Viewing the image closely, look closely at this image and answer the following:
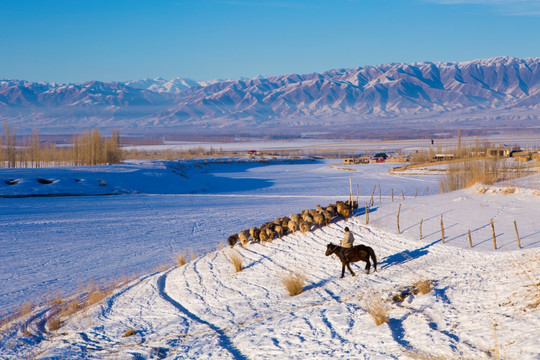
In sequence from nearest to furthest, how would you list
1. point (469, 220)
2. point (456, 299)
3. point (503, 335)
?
point (503, 335) → point (456, 299) → point (469, 220)

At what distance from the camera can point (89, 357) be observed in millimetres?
9094

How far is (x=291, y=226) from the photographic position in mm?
17469

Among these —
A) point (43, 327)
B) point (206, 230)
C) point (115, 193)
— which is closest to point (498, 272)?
point (43, 327)

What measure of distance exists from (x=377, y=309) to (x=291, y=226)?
8307mm

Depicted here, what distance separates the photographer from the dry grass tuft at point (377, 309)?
9023 mm

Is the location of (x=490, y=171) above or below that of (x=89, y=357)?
above

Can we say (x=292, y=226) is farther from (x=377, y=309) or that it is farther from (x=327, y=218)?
(x=377, y=309)

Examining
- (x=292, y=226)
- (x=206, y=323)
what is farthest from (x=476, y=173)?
(x=206, y=323)

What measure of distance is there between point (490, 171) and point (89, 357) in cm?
2497

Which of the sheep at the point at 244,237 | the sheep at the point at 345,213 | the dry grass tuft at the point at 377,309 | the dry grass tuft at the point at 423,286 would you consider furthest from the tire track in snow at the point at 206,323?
the sheep at the point at 345,213

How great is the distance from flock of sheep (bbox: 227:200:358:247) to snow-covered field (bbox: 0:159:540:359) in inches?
13.1

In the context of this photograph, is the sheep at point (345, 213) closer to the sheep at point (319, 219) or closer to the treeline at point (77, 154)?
the sheep at point (319, 219)

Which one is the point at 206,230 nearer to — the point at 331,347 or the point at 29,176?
the point at 331,347

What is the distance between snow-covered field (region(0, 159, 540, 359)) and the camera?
8.52 metres
